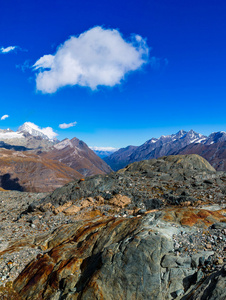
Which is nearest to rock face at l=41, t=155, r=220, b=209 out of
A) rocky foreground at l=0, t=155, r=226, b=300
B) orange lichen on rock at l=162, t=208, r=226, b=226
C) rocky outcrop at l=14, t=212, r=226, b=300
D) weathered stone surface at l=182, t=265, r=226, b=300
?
rocky foreground at l=0, t=155, r=226, b=300

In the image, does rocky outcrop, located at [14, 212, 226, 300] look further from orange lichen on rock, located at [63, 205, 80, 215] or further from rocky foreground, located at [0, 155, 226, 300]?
orange lichen on rock, located at [63, 205, 80, 215]

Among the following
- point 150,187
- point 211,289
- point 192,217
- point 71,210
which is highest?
point 150,187

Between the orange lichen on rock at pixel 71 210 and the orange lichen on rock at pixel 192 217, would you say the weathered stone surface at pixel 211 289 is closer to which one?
the orange lichen on rock at pixel 192 217

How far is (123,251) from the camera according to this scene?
1388 cm

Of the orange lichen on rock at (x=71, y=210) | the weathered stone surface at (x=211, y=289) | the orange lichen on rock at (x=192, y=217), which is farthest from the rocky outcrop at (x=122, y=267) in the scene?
the orange lichen on rock at (x=71, y=210)

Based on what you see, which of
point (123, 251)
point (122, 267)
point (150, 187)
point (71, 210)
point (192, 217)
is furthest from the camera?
point (150, 187)

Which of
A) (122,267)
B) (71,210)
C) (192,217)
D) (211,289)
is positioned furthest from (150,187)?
(211,289)

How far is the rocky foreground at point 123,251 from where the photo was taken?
11820mm

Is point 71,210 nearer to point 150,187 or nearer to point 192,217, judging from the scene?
point 150,187

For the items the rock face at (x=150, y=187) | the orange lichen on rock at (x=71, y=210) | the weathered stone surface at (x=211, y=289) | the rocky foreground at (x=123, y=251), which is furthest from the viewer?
the orange lichen on rock at (x=71, y=210)

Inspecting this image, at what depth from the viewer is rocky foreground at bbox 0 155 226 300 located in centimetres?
1182

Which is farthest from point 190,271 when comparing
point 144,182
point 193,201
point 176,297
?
point 144,182

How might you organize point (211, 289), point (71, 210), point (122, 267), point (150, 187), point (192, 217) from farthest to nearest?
1. point (150, 187)
2. point (71, 210)
3. point (192, 217)
4. point (122, 267)
5. point (211, 289)

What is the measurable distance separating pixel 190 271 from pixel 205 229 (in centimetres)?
463
